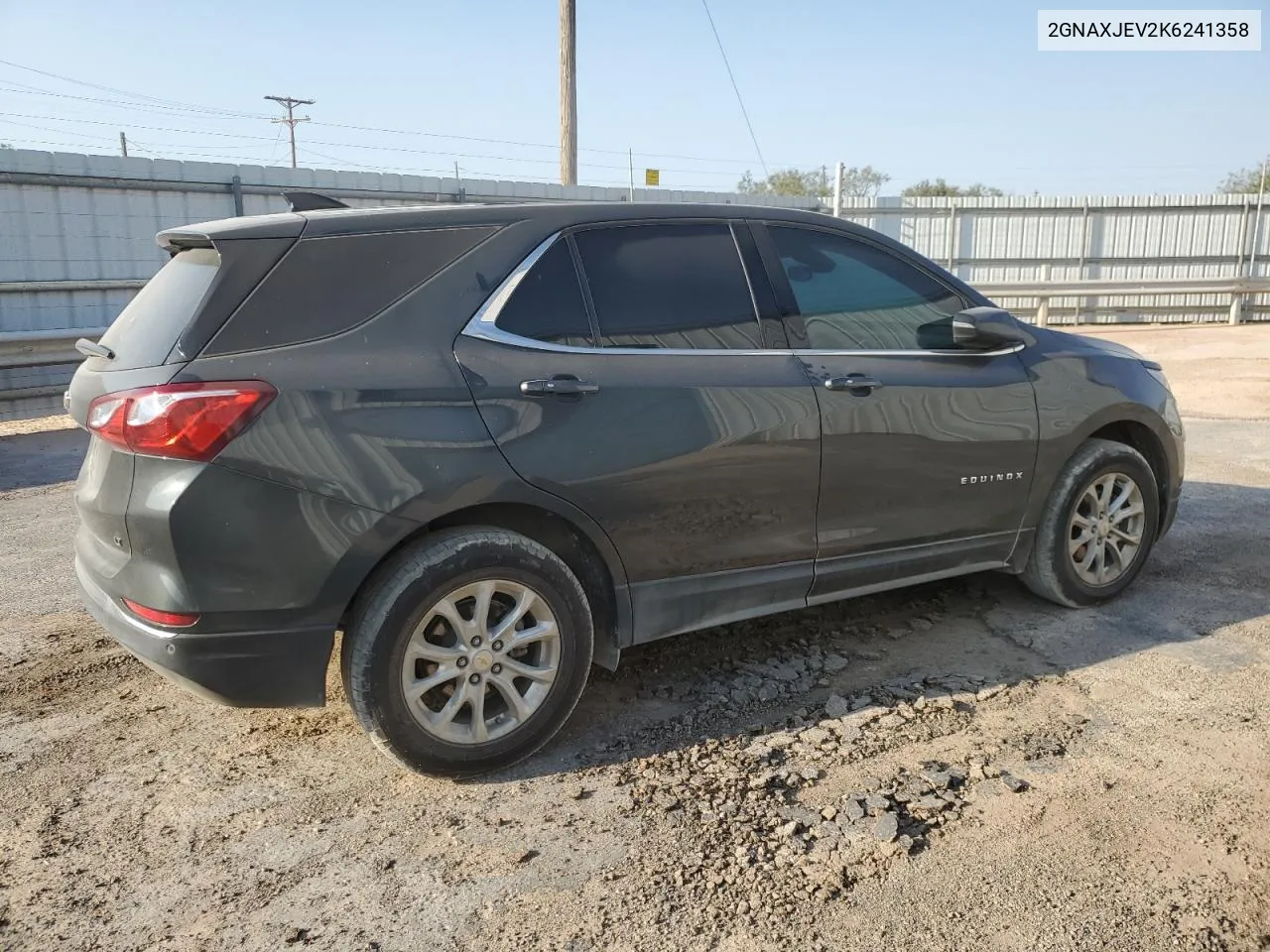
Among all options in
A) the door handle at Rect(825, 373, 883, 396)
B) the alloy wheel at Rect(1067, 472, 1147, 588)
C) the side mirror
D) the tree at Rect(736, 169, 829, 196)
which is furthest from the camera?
the tree at Rect(736, 169, 829, 196)

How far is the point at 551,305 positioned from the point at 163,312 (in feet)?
3.90

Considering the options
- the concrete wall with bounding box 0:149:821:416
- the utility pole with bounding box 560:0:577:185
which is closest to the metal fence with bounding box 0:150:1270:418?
the concrete wall with bounding box 0:149:821:416

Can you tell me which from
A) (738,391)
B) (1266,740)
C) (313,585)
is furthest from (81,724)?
(1266,740)

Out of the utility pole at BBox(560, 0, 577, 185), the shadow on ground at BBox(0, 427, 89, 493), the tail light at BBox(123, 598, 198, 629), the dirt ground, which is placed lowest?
the dirt ground

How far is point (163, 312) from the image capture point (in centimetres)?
307

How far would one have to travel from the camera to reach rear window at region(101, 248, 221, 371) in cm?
294

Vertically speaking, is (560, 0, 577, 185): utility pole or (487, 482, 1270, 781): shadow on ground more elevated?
(560, 0, 577, 185): utility pole

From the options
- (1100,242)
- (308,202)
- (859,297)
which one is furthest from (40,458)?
(1100,242)

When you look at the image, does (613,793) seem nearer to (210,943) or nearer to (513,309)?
(210,943)

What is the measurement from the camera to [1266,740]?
A: 3381mm

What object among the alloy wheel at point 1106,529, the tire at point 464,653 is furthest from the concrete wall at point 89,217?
the alloy wheel at point 1106,529

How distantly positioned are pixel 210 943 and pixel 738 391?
2275 millimetres

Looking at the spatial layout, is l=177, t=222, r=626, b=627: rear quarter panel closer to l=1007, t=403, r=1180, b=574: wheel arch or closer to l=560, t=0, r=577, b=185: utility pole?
l=1007, t=403, r=1180, b=574: wheel arch

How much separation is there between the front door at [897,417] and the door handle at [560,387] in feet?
3.06
